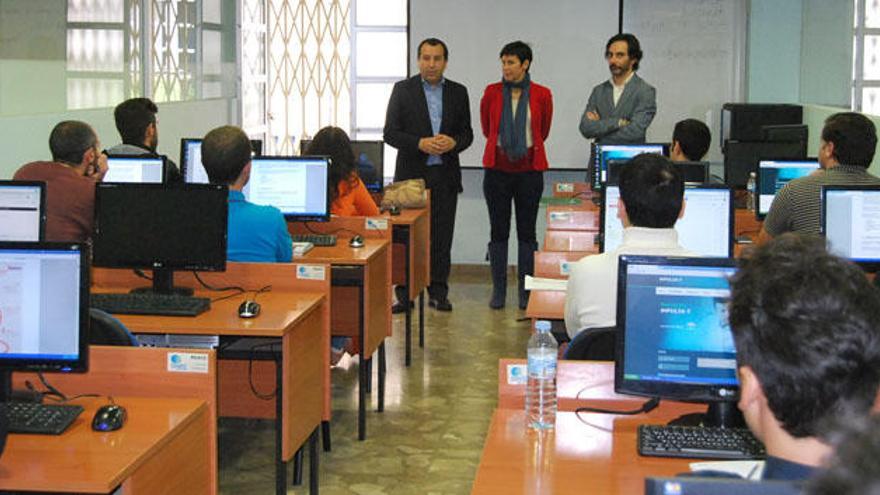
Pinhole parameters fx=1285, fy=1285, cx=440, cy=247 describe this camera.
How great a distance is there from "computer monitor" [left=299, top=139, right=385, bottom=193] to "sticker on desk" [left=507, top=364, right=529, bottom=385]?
15.3 ft

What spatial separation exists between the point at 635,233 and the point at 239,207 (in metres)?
1.63

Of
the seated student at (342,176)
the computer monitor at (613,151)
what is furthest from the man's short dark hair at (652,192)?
the computer monitor at (613,151)

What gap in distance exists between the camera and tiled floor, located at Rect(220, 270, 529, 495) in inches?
180

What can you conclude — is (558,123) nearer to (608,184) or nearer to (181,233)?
(608,184)

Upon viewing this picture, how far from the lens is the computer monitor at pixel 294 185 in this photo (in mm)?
5844

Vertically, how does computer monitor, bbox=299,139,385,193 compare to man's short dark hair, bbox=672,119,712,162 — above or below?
below

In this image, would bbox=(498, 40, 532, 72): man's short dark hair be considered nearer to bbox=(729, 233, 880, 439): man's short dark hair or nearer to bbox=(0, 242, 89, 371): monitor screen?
bbox=(0, 242, 89, 371): monitor screen

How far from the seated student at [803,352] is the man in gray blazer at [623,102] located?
611cm

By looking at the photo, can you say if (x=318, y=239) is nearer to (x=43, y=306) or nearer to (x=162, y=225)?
(x=162, y=225)

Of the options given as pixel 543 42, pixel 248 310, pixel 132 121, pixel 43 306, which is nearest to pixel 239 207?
pixel 248 310

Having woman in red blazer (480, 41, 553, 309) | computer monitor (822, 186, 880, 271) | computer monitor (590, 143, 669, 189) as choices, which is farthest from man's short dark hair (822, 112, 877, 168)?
woman in red blazer (480, 41, 553, 309)

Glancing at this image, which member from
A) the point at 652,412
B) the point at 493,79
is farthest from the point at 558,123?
the point at 652,412

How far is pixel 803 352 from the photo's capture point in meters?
1.52

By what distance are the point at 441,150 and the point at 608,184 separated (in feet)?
9.21
